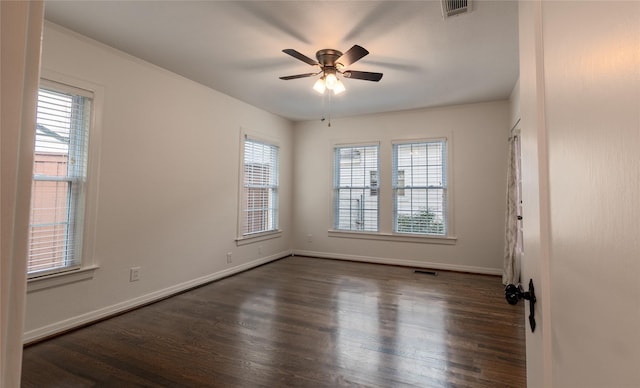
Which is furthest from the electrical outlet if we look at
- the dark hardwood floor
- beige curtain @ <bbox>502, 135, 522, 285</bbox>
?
beige curtain @ <bbox>502, 135, 522, 285</bbox>

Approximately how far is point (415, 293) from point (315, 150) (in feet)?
10.7

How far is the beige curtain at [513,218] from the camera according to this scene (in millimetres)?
3766

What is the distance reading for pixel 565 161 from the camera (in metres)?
0.66

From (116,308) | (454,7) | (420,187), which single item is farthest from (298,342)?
(420,187)

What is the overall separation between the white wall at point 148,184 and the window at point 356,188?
6.46ft

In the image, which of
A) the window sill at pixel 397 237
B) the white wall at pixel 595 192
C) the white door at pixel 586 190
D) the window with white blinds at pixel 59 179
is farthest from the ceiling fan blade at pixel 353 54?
the window sill at pixel 397 237

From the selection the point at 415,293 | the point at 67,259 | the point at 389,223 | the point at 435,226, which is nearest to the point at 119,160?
the point at 67,259

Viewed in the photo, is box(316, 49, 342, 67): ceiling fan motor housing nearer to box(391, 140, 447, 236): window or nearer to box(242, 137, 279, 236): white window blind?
box(242, 137, 279, 236): white window blind

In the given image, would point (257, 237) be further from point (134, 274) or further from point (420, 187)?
point (420, 187)

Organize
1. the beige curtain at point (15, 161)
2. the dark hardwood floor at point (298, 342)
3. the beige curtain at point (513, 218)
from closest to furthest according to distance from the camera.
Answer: the beige curtain at point (15, 161) → the dark hardwood floor at point (298, 342) → the beige curtain at point (513, 218)

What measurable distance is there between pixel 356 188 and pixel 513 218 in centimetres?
252

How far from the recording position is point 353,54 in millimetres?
2559

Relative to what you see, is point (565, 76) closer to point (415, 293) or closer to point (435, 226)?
point (415, 293)

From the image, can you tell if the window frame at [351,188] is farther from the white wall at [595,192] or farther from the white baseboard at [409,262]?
the white wall at [595,192]
